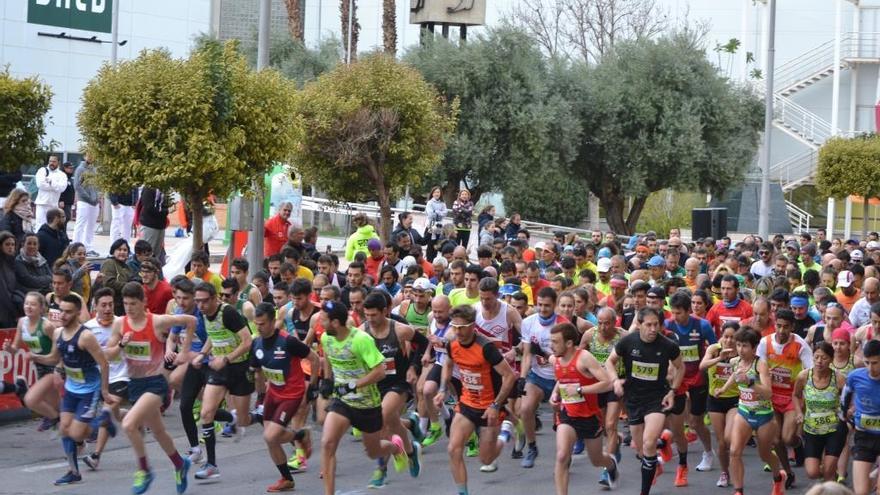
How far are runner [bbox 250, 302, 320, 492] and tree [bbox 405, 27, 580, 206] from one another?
812 inches

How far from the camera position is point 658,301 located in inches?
471

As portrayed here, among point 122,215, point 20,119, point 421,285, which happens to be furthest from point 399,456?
point 122,215

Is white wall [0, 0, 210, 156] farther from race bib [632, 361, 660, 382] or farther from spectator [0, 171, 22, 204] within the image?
race bib [632, 361, 660, 382]

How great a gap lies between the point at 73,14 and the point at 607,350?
32.8 metres

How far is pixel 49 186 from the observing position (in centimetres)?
2023

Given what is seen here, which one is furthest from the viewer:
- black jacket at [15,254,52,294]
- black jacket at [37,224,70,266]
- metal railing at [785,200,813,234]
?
metal railing at [785,200,813,234]

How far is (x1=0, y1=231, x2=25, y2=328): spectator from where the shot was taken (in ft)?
44.8

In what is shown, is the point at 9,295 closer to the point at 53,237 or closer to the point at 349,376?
the point at 53,237

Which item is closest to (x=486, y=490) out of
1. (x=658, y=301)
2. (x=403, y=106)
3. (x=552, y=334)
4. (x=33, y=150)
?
(x=552, y=334)

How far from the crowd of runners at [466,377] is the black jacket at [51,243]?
3.12 metres

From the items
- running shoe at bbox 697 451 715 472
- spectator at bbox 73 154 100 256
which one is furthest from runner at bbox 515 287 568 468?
spectator at bbox 73 154 100 256

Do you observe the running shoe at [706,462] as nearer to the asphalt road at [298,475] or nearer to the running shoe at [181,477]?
the asphalt road at [298,475]

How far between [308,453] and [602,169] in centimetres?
2609

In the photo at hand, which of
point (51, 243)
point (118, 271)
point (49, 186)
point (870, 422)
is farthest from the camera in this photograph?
point (49, 186)
